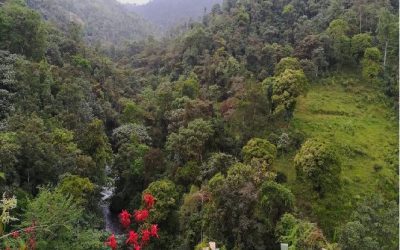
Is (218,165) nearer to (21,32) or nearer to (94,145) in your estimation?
(94,145)

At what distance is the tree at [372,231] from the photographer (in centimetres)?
1608

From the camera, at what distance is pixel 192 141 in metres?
27.5

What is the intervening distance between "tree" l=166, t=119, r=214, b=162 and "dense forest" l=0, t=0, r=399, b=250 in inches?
4.0

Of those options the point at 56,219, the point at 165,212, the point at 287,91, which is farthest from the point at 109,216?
the point at 287,91

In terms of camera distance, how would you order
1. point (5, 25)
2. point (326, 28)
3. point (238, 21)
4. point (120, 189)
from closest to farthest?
1. point (120, 189)
2. point (5, 25)
3. point (326, 28)
4. point (238, 21)

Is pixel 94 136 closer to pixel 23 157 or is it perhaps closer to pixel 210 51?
pixel 23 157

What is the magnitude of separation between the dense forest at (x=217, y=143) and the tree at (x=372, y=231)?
2.2 inches

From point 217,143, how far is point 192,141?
2384mm

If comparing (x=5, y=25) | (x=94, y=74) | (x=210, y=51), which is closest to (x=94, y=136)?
(x=5, y=25)

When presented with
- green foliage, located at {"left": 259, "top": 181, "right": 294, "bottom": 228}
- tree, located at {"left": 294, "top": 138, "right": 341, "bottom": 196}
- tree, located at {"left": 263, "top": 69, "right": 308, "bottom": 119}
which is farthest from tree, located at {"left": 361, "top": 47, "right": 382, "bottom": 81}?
green foliage, located at {"left": 259, "top": 181, "right": 294, "bottom": 228}

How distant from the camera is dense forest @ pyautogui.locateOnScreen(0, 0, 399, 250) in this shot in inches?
756

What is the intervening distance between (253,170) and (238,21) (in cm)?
3859

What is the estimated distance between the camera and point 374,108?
3881 centimetres

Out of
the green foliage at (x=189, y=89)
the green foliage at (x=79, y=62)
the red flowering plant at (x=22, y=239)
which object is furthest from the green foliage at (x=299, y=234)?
the green foliage at (x=79, y=62)
